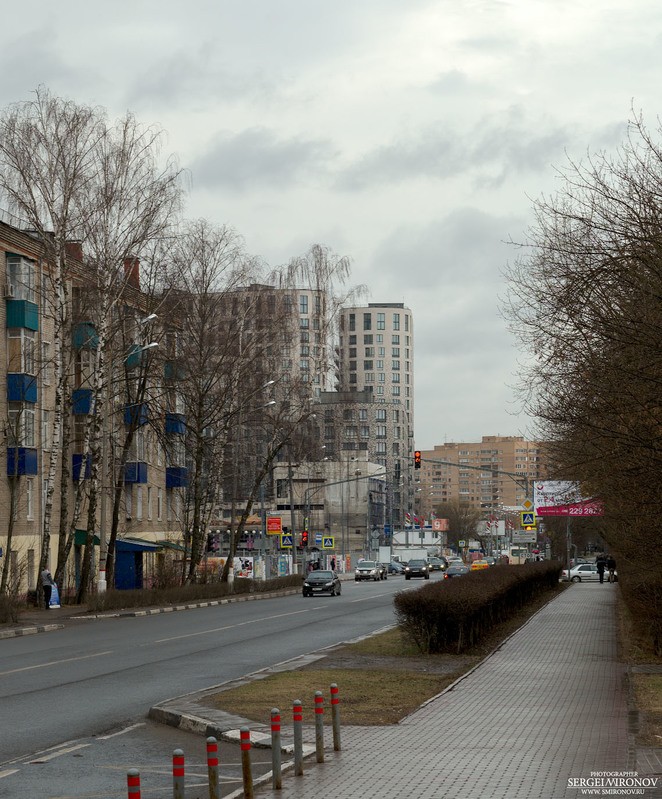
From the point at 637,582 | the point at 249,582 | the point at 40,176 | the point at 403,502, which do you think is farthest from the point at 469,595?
the point at 403,502

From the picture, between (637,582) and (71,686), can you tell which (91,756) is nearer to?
(71,686)

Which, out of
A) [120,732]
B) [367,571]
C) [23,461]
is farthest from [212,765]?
[367,571]

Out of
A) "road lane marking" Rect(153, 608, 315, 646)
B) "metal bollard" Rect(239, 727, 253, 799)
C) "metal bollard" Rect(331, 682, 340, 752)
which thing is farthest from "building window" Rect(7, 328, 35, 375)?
"metal bollard" Rect(239, 727, 253, 799)

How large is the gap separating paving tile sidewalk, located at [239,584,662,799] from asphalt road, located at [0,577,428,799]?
1755 millimetres

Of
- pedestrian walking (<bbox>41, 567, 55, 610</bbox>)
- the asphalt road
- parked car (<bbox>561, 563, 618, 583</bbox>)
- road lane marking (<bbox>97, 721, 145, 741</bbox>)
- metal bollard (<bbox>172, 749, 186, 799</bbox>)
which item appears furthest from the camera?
parked car (<bbox>561, 563, 618, 583</bbox>)

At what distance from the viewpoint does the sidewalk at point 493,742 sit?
10461 millimetres

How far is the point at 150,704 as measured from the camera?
17375mm

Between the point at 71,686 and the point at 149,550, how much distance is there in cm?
4285

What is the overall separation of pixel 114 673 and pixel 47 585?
23.2 m

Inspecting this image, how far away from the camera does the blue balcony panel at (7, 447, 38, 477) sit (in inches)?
2015

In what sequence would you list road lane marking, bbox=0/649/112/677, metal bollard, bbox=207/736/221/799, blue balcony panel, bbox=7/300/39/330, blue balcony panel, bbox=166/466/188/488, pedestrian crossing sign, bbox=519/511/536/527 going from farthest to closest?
blue balcony panel, bbox=166/466/188/488
pedestrian crossing sign, bbox=519/511/536/527
blue balcony panel, bbox=7/300/39/330
road lane marking, bbox=0/649/112/677
metal bollard, bbox=207/736/221/799

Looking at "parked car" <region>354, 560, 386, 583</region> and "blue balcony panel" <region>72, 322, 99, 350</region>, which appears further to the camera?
"parked car" <region>354, 560, 386, 583</region>

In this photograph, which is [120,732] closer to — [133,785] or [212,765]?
[212,765]

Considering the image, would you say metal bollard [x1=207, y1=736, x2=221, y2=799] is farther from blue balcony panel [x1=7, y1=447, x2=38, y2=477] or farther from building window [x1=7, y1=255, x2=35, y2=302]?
building window [x1=7, y1=255, x2=35, y2=302]
